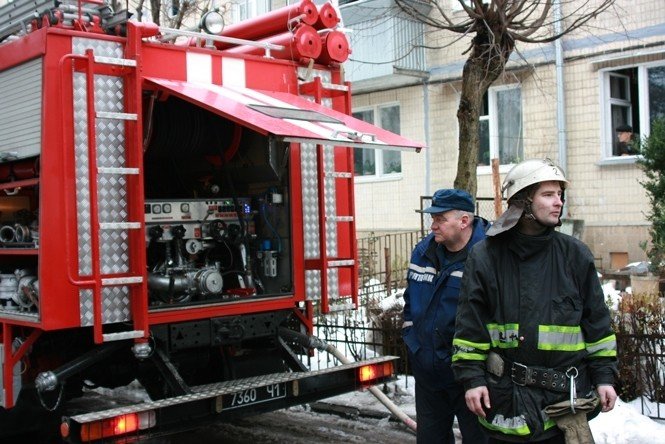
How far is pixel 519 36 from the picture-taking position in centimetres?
838

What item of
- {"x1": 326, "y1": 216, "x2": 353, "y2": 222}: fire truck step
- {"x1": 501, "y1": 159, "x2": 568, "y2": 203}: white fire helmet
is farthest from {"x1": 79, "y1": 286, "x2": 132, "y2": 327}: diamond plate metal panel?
{"x1": 501, "y1": 159, "x2": 568, "y2": 203}: white fire helmet

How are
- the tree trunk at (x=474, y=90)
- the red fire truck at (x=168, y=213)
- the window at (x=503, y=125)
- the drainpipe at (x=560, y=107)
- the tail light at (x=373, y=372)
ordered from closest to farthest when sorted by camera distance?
the red fire truck at (x=168, y=213)
the tail light at (x=373, y=372)
the tree trunk at (x=474, y=90)
the drainpipe at (x=560, y=107)
the window at (x=503, y=125)

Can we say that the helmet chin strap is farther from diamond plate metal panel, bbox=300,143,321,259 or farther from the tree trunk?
the tree trunk

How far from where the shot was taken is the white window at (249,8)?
18.5 meters

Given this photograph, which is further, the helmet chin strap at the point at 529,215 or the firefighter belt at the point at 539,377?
the helmet chin strap at the point at 529,215

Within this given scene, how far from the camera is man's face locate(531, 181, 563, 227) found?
371 cm

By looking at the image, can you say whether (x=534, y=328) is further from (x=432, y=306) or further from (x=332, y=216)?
(x=332, y=216)

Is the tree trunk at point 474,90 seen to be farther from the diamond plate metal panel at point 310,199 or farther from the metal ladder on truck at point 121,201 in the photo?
the metal ladder on truck at point 121,201

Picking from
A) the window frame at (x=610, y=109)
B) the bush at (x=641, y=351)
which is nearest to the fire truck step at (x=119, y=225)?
the bush at (x=641, y=351)

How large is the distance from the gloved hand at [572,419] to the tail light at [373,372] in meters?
2.81

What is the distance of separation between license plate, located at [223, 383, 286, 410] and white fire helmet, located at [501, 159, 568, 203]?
2.56 m

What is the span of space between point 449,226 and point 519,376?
1.39 metres

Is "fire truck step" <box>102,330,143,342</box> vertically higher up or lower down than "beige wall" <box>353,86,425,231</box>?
lower down

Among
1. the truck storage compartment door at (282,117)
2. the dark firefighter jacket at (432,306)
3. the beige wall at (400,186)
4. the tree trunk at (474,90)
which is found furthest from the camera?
the beige wall at (400,186)
